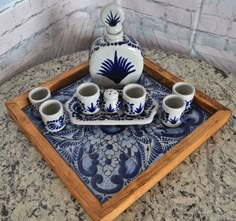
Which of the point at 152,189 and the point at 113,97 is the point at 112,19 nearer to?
the point at 113,97

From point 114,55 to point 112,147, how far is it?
0.68 ft

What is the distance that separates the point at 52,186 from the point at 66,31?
0.58 meters

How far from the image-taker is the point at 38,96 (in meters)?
0.74

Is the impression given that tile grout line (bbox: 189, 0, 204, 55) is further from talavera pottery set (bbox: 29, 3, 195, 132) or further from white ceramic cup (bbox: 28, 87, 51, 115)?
white ceramic cup (bbox: 28, 87, 51, 115)

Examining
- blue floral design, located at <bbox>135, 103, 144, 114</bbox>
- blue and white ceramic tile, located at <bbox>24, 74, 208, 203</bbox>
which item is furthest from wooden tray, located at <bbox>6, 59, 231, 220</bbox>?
blue floral design, located at <bbox>135, 103, 144, 114</bbox>

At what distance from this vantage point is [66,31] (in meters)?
1.01

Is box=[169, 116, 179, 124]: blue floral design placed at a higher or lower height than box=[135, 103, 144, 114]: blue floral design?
lower

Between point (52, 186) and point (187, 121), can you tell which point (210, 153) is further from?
point (52, 186)

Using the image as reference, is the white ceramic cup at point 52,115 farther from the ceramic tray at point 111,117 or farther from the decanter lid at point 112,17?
the decanter lid at point 112,17

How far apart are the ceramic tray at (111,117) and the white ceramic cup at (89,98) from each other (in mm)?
15

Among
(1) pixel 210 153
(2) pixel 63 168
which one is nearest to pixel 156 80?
(1) pixel 210 153

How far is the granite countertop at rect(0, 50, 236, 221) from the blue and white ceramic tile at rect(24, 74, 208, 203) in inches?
1.8

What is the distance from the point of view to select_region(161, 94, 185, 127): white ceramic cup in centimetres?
66

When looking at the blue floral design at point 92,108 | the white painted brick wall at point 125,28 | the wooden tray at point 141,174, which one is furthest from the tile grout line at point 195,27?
the blue floral design at point 92,108
